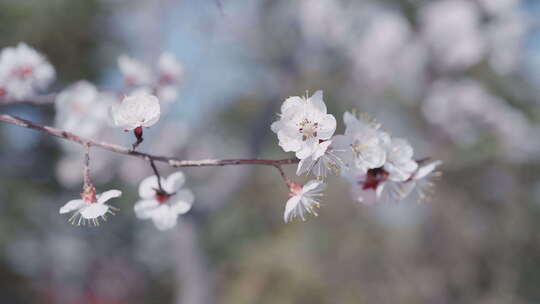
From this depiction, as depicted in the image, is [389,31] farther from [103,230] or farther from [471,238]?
[103,230]

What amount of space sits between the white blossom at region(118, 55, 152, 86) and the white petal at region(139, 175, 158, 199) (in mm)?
614

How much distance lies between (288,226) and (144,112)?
20.7 feet

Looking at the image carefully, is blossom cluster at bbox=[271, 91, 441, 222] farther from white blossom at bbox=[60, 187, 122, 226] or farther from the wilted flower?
white blossom at bbox=[60, 187, 122, 226]

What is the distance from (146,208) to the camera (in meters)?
0.98

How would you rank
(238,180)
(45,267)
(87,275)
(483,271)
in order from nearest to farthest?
1. (238,180)
2. (483,271)
3. (45,267)
4. (87,275)

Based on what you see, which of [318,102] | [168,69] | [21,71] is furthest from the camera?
[168,69]

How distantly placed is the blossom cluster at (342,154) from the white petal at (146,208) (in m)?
0.31

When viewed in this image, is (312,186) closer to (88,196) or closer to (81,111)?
(88,196)

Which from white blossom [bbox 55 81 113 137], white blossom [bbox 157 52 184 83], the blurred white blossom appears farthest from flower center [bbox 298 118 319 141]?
the blurred white blossom

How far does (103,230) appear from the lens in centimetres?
625

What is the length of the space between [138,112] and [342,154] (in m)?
0.37

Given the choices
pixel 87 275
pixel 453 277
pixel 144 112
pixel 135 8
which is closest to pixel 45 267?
pixel 87 275

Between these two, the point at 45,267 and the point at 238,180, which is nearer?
the point at 238,180

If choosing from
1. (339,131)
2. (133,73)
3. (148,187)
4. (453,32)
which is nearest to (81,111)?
(133,73)
